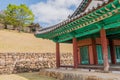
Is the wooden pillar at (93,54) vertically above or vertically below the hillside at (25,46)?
below

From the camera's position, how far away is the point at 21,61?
1667 centimetres

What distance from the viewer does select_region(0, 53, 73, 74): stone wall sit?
1555cm

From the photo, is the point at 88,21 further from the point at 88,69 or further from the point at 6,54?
the point at 6,54

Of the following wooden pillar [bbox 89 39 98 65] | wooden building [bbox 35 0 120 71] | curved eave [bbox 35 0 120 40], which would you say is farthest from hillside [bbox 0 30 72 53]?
curved eave [bbox 35 0 120 40]

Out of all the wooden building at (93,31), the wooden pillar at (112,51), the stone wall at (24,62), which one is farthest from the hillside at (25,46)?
Answer: the wooden pillar at (112,51)

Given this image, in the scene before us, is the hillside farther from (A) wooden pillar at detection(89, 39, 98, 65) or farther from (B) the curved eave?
(B) the curved eave

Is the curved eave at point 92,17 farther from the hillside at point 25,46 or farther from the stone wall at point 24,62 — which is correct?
the hillside at point 25,46

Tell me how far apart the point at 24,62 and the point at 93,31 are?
10234 mm

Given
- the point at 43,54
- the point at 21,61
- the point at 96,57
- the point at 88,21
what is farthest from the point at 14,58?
the point at 88,21

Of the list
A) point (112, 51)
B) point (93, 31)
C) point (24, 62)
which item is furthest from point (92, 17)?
point (24, 62)

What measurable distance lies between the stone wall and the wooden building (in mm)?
5035

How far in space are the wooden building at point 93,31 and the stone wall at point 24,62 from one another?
5.03m

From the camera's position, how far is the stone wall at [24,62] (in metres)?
15.5

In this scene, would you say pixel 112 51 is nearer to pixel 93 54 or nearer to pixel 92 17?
pixel 93 54
